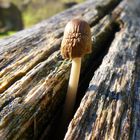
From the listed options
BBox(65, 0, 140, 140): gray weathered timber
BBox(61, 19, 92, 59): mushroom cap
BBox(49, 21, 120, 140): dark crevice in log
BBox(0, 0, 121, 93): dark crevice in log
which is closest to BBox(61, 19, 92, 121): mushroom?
BBox(61, 19, 92, 59): mushroom cap

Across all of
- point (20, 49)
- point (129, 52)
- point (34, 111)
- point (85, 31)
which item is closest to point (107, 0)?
point (129, 52)

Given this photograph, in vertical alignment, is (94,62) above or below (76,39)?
below

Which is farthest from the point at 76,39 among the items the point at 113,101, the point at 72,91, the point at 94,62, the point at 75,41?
the point at 94,62

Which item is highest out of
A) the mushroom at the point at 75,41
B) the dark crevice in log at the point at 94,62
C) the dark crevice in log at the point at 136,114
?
the mushroom at the point at 75,41

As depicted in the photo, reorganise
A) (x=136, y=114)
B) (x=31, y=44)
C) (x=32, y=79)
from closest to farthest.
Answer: (x=136, y=114) → (x=32, y=79) → (x=31, y=44)

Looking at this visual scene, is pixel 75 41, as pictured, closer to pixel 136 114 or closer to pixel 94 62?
pixel 136 114

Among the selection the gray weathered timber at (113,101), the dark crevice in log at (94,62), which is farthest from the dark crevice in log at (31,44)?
the gray weathered timber at (113,101)

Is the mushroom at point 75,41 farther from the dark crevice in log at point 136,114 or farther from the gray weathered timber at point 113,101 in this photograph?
the dark crevice in log at point 136,114
